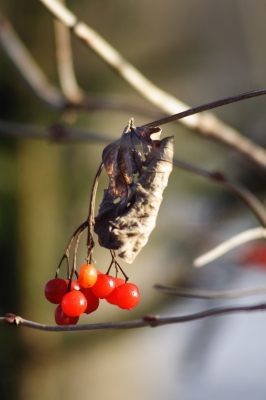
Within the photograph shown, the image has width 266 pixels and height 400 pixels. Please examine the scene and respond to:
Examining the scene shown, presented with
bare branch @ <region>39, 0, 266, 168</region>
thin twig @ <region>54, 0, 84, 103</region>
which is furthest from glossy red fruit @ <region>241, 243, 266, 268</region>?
thin twig @ <region>54, 0, 84, 103</region>

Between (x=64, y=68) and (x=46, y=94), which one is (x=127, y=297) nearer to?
(x=46, y=94)

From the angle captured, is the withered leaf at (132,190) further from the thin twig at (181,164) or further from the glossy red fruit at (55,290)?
the thin twig at (181,164)

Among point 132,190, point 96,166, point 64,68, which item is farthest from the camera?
point 96,166

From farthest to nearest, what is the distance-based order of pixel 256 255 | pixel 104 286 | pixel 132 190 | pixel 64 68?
1. pixel 256 255
2. pixel 64 68
3. pixel 104 286
4. pixel 132 190

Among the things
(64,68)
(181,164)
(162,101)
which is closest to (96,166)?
(64,68)

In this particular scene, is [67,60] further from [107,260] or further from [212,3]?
[107,260]

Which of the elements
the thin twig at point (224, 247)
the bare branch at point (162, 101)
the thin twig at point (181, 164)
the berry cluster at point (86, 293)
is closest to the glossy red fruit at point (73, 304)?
the berry cluster at point (86, 293)
